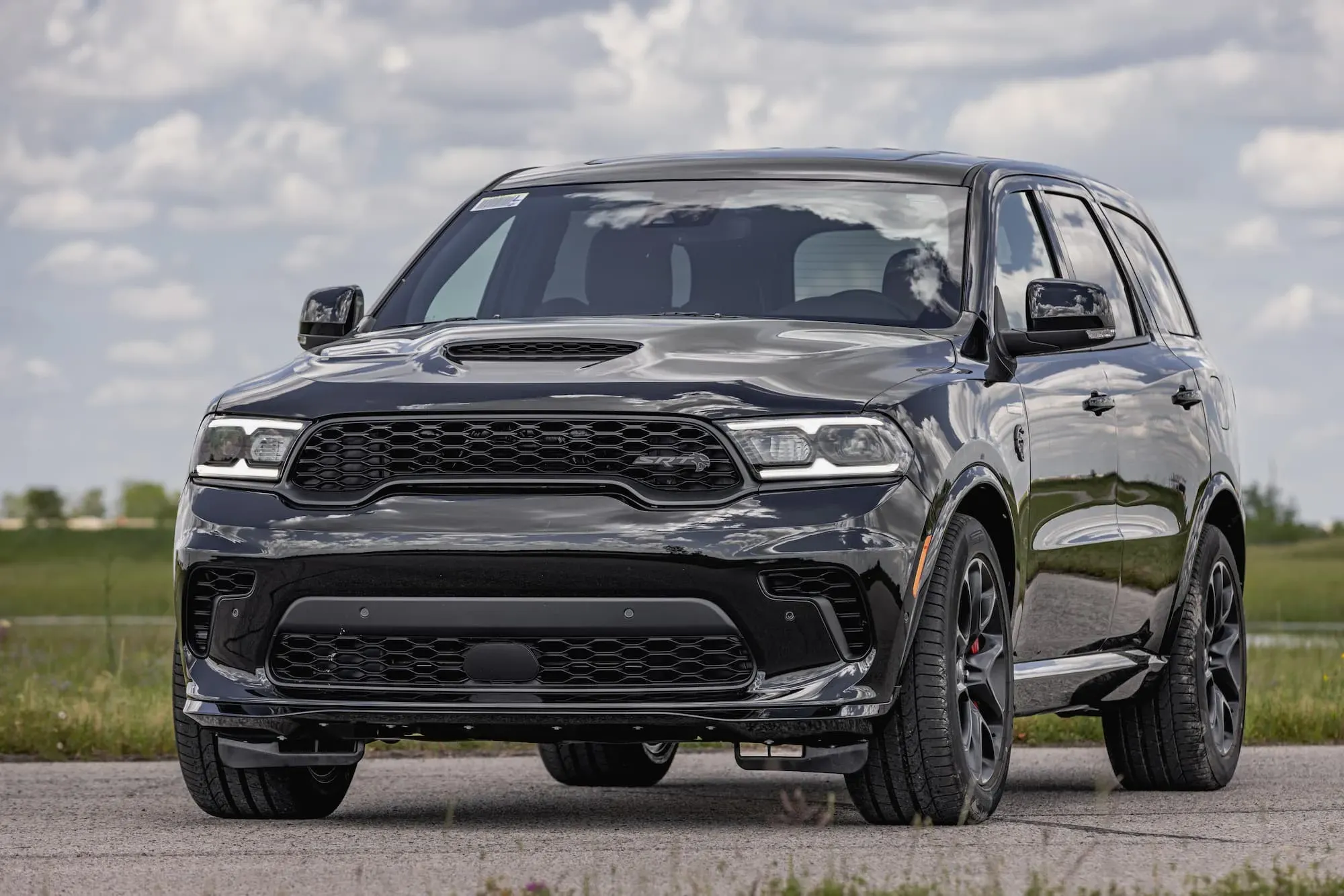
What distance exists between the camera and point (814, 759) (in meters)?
7.08

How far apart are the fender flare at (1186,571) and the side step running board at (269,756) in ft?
10.9

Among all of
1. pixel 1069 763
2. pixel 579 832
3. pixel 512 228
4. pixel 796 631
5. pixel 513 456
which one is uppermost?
pixel 512 228

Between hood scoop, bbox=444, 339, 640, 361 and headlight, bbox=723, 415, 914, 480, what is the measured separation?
0.57 metres

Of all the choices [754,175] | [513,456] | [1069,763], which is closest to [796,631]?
[513,456]

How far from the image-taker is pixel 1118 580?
909 cm

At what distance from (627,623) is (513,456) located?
22.2 inches

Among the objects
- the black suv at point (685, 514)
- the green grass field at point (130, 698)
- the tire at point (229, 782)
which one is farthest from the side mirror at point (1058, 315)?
the green grass field at point (130, 698)

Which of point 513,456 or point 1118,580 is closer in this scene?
point 513,456

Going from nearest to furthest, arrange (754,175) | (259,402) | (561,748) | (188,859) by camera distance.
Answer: (188,859) → (259,402) → (754,175) → (561,748)

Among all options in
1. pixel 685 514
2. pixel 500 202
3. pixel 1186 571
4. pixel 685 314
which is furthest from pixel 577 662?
pixel 1186 571

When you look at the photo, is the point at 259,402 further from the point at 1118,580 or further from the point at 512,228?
the point at 1118,580

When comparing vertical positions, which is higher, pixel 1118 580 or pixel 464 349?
pixel 464 349

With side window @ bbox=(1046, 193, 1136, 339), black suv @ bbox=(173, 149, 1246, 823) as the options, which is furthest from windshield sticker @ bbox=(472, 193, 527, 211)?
side window @ bbox=(1046, 193, 1136, 339)

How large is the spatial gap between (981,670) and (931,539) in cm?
73
